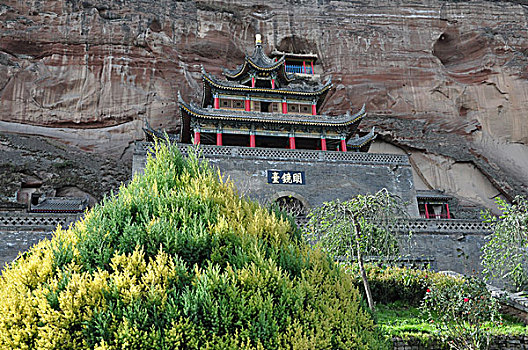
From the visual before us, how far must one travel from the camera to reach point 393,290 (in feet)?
30.5

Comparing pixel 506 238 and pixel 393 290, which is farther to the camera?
pixel 393 290

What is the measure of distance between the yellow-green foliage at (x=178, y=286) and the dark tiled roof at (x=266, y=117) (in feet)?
40.1

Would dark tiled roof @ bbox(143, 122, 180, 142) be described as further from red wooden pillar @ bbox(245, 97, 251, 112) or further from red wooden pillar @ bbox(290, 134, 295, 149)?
red wooden pillar @ bbox(290, 134, 295, 149)

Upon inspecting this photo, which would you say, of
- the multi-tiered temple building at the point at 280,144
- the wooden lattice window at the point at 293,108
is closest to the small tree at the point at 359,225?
the multi-tiered temple building at the point at 280,144

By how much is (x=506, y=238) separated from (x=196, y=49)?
21.4m

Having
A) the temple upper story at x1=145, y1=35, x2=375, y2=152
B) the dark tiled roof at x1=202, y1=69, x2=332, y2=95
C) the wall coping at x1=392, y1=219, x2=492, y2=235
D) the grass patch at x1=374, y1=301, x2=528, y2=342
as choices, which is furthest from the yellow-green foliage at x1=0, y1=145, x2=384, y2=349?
the dark tiled roof at x1=202, y1=69, x2=332, y2=95

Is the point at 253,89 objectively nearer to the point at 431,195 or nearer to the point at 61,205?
the point at 61,205

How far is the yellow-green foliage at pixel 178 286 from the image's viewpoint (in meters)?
3.94

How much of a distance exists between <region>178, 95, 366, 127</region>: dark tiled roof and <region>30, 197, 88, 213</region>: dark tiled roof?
6279 mm

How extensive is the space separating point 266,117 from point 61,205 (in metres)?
9.72

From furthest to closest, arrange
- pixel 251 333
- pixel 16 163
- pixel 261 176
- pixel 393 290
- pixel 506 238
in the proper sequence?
pixel 16 163 → pixel 261 176 → pixel 393 290 → pixel 506 238 → pixel 251 333

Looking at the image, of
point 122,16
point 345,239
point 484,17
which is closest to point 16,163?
point 122,16

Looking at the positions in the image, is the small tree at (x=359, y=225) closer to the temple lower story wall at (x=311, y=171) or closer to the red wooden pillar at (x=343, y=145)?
the temple lower story wall at (x=311, y=171)

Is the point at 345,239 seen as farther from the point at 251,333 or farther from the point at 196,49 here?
the point at 196,49
